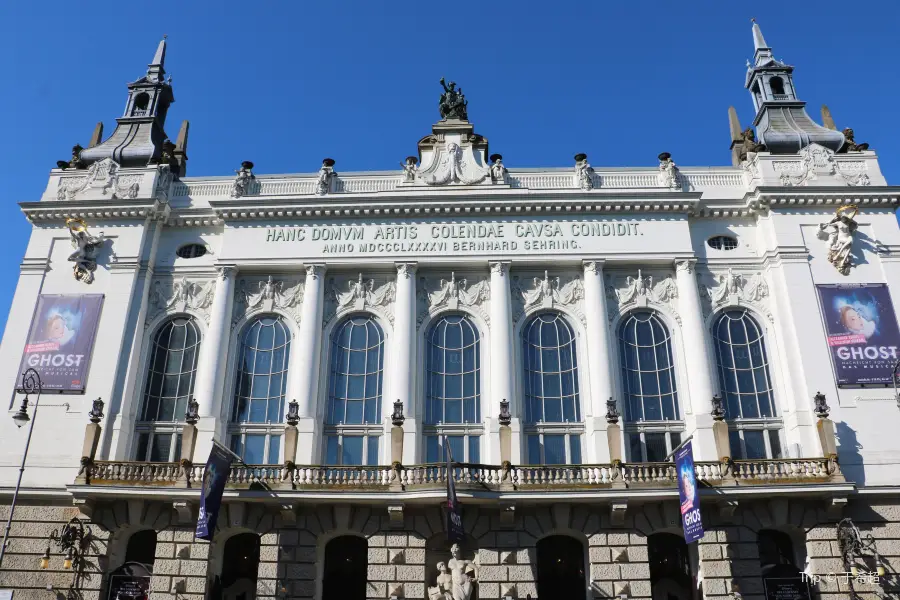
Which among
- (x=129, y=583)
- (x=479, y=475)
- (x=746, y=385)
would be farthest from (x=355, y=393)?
(x=746, y=385)

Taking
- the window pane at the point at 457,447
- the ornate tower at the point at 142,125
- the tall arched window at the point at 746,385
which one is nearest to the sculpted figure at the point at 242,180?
the ornate tower at the point at 142,125

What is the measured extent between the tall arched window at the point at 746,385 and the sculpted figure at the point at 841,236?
4.41 meters

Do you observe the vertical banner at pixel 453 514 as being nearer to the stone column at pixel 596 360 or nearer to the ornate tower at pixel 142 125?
the stone column at pixel 596 360

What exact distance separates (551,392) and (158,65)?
29.3 meters

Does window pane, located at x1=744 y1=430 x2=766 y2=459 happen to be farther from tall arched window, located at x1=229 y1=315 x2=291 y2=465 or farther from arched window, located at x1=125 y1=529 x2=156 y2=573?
arched window, located at x1=125 y1=529 x2=156 y2=573

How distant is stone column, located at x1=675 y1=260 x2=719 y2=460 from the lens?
31.0 metres

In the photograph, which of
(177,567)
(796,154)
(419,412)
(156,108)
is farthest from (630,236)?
(156,108)

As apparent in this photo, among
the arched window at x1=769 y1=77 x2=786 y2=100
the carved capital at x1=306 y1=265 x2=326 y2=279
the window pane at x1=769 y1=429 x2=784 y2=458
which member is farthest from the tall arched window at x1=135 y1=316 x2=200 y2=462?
the arched window at x1=769 y1=77 x2=786 y2=100

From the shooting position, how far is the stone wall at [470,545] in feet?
91.4

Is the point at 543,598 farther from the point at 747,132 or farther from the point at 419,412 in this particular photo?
the point at 747,132

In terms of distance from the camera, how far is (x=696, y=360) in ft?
107

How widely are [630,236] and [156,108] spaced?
2588 cm

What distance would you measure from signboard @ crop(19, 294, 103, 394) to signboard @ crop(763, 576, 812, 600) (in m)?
28.4

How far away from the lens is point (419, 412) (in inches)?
1281
